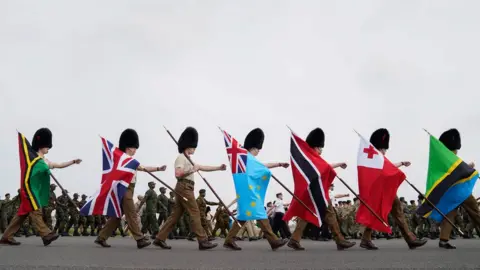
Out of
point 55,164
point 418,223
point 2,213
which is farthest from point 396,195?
point 2,213

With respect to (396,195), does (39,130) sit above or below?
above

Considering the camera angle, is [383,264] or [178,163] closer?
[383,264]

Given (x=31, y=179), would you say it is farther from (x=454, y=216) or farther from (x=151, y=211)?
(x=151, y=211)

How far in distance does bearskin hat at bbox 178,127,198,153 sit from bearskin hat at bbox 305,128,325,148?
7.79 ft

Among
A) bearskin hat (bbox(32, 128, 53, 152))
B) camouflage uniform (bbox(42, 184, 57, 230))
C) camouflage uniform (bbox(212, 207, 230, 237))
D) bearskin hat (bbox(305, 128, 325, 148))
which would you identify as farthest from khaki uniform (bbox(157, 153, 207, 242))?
camouflage uniform (bbox(42, 184, 57, 230))

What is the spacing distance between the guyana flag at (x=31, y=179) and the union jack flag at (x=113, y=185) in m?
0.91

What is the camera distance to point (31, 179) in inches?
465

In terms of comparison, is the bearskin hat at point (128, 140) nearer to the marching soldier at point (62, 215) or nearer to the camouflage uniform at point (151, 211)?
the camouflage uniform at point (151, 211)

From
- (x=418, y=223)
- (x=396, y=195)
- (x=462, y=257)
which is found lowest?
(x=418, y=223)

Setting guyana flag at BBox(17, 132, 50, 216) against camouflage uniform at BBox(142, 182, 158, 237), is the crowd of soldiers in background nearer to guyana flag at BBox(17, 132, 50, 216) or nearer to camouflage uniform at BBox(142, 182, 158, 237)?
camouflage uniform at BBox(142, 182, 158, 237)

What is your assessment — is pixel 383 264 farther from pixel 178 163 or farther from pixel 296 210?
pixel 178 163

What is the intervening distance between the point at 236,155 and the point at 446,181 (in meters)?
4.11

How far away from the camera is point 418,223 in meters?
24.2

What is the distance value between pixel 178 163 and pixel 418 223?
15.9m
